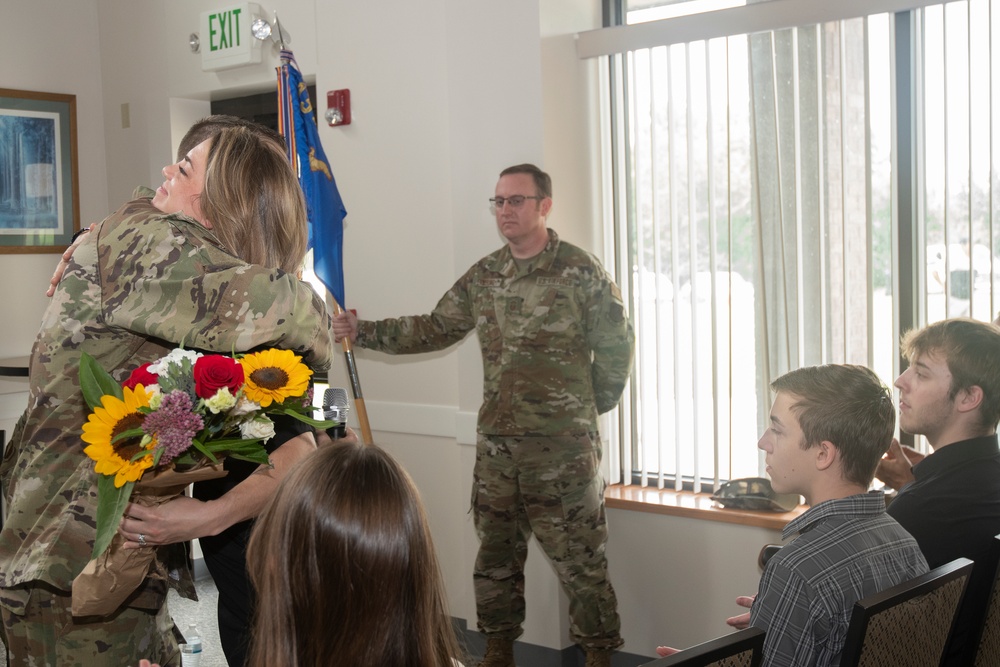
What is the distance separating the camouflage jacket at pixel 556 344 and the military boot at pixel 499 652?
762mm

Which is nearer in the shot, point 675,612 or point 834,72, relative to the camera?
point 834,72

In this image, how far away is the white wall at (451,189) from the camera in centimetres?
364

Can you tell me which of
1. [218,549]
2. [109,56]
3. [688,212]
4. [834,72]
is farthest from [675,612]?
[109,56]

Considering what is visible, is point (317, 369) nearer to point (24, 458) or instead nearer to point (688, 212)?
point (24, 458)

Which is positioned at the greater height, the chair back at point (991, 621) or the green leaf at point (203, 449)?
the green leaf at point (203, 449)

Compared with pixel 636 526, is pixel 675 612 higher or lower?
lower

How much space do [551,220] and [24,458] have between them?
2331 millimetres

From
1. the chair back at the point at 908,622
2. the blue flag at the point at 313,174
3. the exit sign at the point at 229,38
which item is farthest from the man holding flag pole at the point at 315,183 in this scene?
the chair back at the point at 908,622

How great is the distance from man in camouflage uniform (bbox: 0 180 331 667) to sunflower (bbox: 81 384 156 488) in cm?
19

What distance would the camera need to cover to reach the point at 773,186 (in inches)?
134

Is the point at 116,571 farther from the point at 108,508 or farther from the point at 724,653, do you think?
the point at 724,653

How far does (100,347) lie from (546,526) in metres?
2.06

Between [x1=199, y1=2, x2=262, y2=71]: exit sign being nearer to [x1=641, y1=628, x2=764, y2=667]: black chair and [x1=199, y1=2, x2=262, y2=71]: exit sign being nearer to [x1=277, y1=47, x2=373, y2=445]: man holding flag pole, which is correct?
[x1=277, y1=47, x2=373, y2=445]: man holding flag pole

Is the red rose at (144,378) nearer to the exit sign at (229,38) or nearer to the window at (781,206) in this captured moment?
the window at (781,206)
